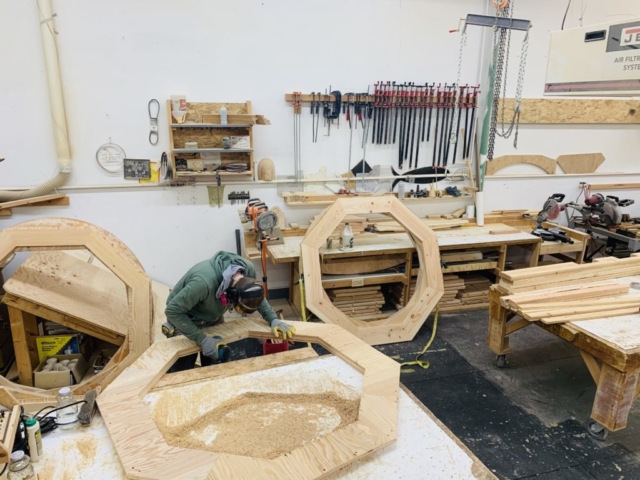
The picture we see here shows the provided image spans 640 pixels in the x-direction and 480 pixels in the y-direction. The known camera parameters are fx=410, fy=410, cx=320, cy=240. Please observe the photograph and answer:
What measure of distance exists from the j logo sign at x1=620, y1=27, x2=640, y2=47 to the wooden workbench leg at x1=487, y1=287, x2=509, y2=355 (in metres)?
1.77

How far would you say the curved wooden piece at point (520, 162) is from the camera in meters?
4.96

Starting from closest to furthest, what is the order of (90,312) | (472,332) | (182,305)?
(182,305), (90,312), (472,332)

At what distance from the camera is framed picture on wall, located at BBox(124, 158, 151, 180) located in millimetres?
3915

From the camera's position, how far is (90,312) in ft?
9.81

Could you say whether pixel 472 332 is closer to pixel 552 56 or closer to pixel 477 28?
pixel 552 56

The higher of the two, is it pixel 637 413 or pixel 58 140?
pixel 58 140

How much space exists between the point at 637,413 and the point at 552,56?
8.49 feet

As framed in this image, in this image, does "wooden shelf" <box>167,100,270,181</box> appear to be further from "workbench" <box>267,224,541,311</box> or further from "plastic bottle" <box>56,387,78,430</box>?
"plastic bottle" <box>56,387,78,430</box>

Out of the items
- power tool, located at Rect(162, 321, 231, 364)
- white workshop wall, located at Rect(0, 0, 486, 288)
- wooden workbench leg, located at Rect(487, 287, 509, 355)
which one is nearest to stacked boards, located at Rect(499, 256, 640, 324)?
wooden workbench leg, located at Rect(487, 287, 509, 355)

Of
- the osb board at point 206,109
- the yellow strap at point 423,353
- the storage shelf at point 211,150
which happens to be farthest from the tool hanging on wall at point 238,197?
the yellow strap at point 423,353

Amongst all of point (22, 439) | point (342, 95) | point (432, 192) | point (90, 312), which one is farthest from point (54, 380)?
point (432, 192)

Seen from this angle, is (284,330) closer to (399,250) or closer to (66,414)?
(66,414)

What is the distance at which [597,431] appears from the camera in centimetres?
266

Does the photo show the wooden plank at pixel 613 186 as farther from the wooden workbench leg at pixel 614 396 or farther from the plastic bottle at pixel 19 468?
the plastic bottle at pixel 19 468
